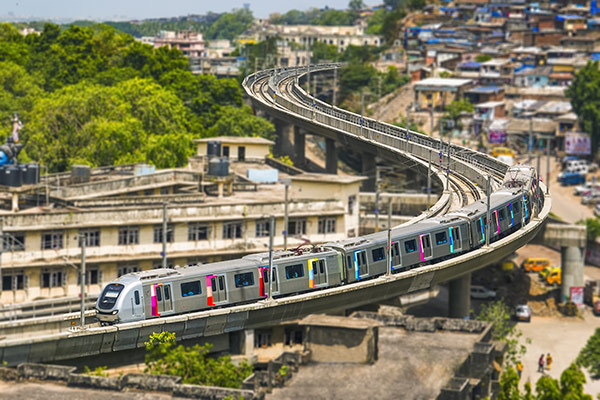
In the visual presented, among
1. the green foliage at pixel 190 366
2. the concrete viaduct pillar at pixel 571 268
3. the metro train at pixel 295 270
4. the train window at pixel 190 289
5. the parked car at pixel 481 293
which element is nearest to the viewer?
the metro train at pixel 295 270

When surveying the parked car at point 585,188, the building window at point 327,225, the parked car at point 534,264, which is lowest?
the parked car at point 534,264

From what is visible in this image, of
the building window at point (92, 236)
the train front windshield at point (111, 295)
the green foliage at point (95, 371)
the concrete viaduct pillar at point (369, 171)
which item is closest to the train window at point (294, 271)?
the train front windshield at point (111, 295)

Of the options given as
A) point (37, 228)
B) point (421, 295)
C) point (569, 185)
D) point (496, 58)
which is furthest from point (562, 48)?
point (37, 228)

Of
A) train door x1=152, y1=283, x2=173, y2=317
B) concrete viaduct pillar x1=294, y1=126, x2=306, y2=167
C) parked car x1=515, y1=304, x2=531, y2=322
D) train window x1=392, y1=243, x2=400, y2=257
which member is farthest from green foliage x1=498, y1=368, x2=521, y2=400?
concrete viaduct pillar x1=294, y1=126, x2=306, y2=167

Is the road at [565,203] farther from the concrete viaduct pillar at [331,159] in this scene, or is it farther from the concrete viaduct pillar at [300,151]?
the concrete viaduct pillar at [300,151]

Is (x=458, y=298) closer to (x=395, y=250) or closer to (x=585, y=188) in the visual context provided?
(x=395, y=250)

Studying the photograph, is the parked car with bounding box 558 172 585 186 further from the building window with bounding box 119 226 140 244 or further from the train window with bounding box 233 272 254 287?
the train window with bounding box 233 272 254 287

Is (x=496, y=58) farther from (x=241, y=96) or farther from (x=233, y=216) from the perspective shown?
(x=233, y=216)
